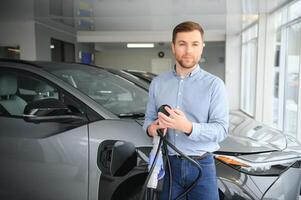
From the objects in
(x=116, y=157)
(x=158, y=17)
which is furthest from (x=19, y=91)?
(x=158, y=17)

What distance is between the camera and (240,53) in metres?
11.6

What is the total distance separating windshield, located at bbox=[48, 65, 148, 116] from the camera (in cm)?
243

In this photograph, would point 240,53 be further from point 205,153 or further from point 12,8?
point 205,153

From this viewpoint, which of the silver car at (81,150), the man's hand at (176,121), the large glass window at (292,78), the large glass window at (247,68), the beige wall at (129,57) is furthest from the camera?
the beige wall at (129,57)

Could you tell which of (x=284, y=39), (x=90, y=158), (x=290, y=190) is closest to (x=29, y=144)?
(x=90, y=158)

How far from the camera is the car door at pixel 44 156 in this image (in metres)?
2.14

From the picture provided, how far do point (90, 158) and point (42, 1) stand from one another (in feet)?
17.8

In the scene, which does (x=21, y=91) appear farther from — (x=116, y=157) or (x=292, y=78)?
(x=292, y=78)

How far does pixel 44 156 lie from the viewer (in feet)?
7.23

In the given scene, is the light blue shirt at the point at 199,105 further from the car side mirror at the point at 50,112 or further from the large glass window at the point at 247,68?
the large glass window at the point at 247,68

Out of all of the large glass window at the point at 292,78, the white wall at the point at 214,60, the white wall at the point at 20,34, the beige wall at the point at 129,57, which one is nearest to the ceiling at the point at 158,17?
the large glass window at the point at 292,78

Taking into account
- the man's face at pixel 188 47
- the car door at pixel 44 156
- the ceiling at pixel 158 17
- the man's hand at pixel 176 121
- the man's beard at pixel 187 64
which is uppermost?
the ceiling at pixel 158 17

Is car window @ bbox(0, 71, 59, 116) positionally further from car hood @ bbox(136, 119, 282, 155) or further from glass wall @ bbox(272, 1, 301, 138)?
glass wall @ bbox(272, 1, 301, 138)

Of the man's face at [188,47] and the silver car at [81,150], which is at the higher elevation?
the man's face at [188,47]
